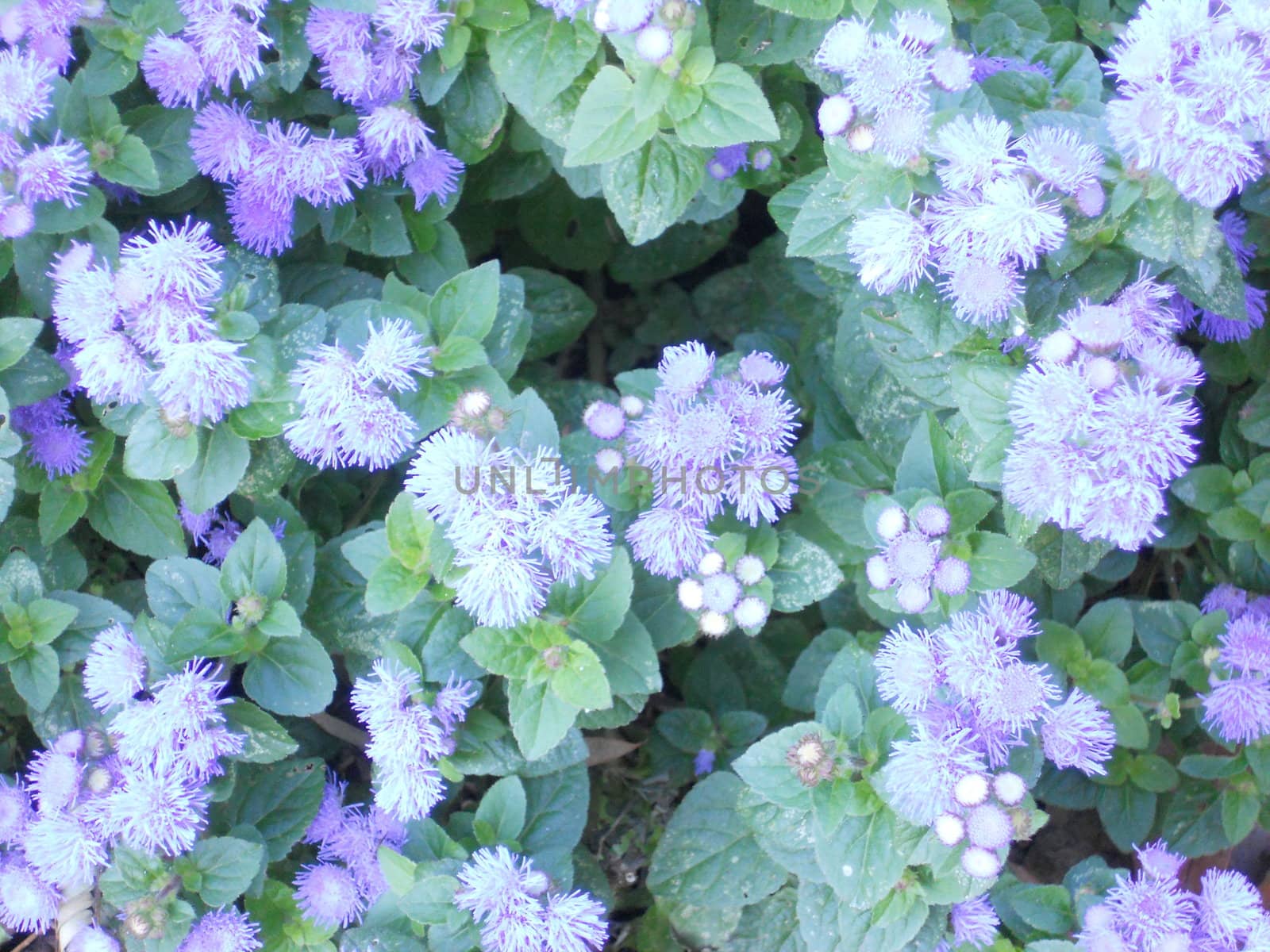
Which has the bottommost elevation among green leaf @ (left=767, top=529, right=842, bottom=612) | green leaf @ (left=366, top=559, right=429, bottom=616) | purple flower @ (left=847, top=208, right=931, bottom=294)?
green leaf @ (left=767, top=529, right=842, bottom=612)

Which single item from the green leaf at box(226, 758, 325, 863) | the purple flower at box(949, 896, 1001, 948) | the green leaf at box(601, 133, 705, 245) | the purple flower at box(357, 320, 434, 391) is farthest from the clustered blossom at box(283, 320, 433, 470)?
the purple flower at box(949, 896, 1001, 948)

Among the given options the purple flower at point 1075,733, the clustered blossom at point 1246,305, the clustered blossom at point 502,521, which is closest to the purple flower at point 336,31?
the clustered blossom at point 502,521

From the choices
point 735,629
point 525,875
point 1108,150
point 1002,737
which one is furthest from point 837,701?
point 1108,150

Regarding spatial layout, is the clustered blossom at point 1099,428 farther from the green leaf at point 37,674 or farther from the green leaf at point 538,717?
the green leaf at point 37,674

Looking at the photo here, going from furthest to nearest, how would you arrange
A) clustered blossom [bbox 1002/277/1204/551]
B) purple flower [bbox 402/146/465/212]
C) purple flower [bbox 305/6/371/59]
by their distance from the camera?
1. purple flower [bbox 402/146/465/212]
2. purple flower [bbox 305/6/371/59]
3. clustered blossom [bbox 1002/277/1204/551]

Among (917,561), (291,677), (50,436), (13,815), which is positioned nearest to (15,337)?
(50,436)

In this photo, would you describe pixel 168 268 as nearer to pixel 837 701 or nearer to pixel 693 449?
pixel 693 449

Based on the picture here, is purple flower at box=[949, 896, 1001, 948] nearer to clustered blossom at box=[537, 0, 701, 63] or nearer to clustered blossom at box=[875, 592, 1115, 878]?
clustered blossom at box=[875, 592, 1115, 878]

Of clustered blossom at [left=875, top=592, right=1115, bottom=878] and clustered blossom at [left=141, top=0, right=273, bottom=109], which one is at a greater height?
clustered blossom at [left=141, top=0, right=273, bottom=109]
